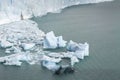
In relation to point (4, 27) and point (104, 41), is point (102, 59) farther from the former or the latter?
point (4, 27)

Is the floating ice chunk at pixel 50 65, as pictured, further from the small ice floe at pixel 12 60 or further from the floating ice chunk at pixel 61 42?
the floating ice chunk at pixel 61 42

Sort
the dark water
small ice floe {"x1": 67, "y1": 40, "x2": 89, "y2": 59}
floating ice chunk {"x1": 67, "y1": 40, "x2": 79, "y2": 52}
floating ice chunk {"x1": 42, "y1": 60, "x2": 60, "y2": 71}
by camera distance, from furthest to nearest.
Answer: floating ice chunk {"x1": 67, "y1": 40, "x2": 79, "y2": 52} < small ice floe {"x1": 67, "y1": 40, "x2": 89, "y2": 59} < floating ice chunk {"x1": 42, "y1": 60, "x2": 60, "y2": 71} < the dark water

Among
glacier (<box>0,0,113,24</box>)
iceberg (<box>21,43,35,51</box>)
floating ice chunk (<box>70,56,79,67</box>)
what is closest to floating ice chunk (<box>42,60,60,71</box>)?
floating ice chunk (<box>70,56,79,67</box>)

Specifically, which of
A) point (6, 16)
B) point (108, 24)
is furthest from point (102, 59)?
point (6, 16)

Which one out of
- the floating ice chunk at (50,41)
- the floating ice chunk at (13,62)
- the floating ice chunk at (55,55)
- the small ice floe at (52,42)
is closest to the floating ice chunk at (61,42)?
the small ice floe at (52,42)

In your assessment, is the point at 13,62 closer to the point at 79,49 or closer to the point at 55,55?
the point at 55,55

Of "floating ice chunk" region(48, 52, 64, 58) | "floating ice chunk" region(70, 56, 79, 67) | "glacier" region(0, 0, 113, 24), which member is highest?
"glacier" region(0, 0, 113, 24)

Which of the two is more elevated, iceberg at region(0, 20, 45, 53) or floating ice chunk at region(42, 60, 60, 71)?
iceberg at region(0, 20, 45, 53)

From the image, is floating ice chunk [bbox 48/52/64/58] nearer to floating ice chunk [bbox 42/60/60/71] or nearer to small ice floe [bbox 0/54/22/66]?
floating ice chunk [bbox 42/60/60/71]

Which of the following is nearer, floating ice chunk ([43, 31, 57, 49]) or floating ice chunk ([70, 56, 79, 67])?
floating ice chunk ([70, 56, 79, 67])
